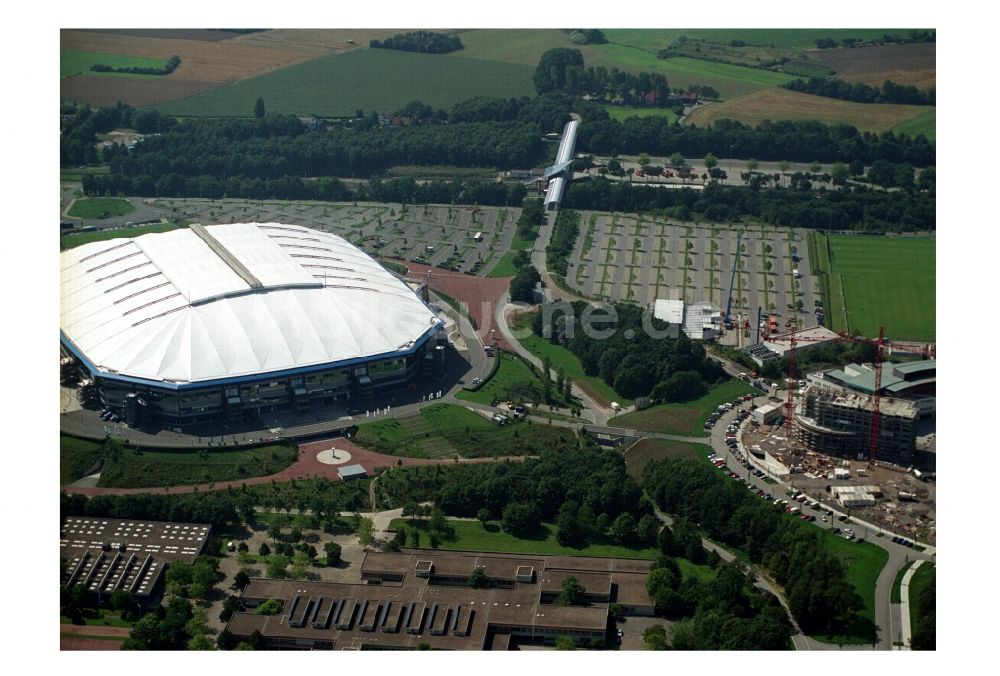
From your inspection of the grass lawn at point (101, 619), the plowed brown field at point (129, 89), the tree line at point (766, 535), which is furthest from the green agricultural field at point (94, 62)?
the tree line at point (766, 535)

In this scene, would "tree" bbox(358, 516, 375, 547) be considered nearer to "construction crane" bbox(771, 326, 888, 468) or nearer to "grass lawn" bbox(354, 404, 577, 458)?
"grass lawn" bbox(354, 404, 577, 458)

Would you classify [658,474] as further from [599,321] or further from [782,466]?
[599,321]

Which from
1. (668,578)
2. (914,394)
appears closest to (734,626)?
(668,578)

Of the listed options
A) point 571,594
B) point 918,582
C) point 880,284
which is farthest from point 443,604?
point 880,284

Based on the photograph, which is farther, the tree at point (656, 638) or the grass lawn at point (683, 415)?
the grass lawn at point (683, 415)

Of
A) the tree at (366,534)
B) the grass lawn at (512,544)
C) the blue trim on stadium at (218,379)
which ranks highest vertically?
the blue trim on stadium at (218,379)

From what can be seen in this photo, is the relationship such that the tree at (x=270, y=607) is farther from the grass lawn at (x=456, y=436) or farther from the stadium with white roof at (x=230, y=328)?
the stadium with white roof at (x=230, y=328)

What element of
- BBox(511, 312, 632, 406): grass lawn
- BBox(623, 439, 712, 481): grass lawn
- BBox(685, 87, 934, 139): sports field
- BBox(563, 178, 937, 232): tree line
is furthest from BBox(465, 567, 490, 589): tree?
BBox(685, 87, 934, 139): sports field

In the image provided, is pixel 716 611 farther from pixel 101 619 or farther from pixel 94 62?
pixel 94 62
